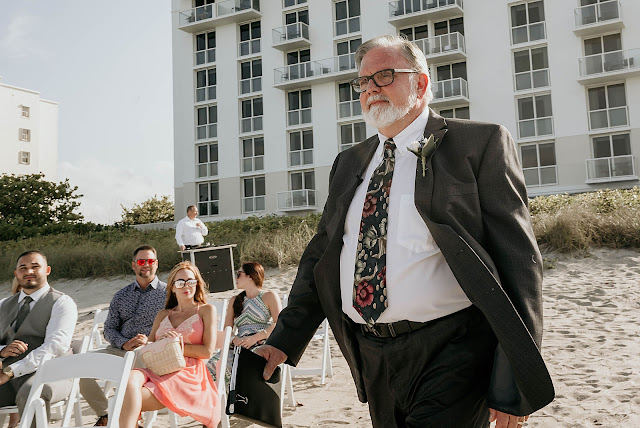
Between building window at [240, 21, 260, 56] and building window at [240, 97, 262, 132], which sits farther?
building window at [240, 21, 260, 56]

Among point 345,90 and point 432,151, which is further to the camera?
point 345,90

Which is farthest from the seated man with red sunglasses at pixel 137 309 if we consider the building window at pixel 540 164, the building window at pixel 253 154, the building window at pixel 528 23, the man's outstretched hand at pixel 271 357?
the building window at pixel 253 154

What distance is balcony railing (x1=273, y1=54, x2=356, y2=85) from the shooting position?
34.3 m

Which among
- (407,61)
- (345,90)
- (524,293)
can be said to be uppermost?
(345,90)

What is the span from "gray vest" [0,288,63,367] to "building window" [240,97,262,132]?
3151 cm

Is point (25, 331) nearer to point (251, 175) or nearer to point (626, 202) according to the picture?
point (626, 202)

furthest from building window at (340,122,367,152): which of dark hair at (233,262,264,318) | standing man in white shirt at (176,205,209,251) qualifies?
dark hair at (233,262,264,318)

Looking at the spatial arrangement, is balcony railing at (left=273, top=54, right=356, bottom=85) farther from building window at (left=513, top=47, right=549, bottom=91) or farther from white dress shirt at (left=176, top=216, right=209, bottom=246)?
white dress shirt at (left=176, top=216, right=209, bottom=246)

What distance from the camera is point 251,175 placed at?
3662 cm

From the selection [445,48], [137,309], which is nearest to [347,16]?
[445,48]

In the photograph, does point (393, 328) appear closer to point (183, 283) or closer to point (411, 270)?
point (411, 270)

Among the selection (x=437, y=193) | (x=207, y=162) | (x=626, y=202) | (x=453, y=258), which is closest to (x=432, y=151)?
(x=437, y=193)

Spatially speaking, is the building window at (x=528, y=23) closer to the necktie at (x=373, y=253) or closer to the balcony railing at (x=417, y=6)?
the balcony railing at (x=417, y=6)

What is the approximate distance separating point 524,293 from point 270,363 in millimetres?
1135
